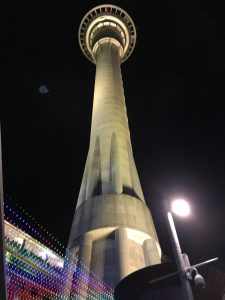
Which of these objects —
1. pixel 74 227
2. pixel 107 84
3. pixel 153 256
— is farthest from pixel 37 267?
pixel 107 84

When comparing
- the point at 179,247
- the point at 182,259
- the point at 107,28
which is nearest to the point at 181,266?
the point at 182,259

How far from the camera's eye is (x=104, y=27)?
49.7 m

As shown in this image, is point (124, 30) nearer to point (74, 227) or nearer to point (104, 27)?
point (104, 27)

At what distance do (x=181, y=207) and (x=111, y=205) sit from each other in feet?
50.6

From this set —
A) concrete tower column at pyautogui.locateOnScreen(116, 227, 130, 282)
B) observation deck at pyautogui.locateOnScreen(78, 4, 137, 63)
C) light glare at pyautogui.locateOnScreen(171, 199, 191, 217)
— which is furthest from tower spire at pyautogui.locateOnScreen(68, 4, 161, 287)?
light glare at pyautogui.locateOnScreen(171, 199, 191, 217)

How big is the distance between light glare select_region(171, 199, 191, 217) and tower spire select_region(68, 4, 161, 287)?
473 inches

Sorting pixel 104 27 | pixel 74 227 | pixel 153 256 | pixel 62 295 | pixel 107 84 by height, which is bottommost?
pixel 62 295

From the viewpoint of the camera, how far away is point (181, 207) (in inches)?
303

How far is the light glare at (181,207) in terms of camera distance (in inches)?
303

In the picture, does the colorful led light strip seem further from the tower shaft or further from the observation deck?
the observation deck

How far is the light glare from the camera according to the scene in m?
7.70

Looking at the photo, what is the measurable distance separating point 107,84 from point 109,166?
14543 millimetres

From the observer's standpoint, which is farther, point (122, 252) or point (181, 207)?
point (122, 252)

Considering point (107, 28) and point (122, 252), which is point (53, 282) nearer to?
point (122, 252)
